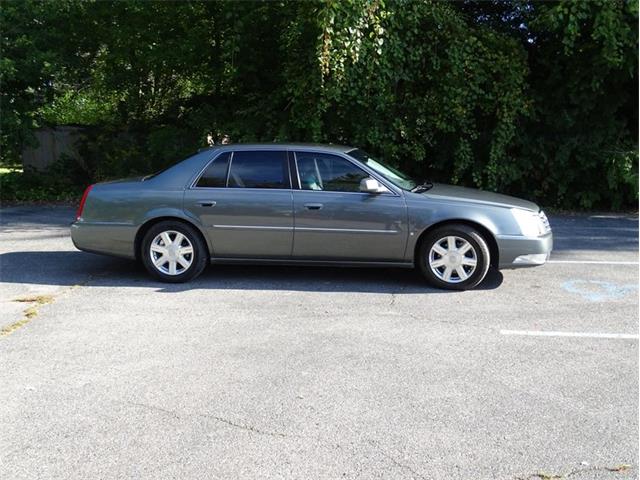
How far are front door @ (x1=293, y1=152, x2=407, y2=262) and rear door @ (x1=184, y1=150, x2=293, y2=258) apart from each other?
18 centimetres

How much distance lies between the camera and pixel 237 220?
281 inches

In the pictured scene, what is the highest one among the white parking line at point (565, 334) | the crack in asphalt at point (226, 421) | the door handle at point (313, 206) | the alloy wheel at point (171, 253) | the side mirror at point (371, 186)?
the side mirror at point (371, 186)

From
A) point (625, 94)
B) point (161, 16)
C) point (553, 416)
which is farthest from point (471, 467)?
point (161, 16)

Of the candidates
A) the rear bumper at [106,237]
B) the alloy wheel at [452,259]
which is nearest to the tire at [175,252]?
the rear bumper at [106,237]

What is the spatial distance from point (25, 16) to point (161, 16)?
A: 9.80 feet

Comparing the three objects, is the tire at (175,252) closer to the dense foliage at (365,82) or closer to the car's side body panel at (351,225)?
the car's side body panel at (351,225)

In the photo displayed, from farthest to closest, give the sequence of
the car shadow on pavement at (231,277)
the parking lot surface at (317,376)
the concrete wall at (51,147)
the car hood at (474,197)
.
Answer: the concrete wall at (51,147), the car shadow on pavement at (231,277), the car hood at (474,197), the parking lot surface at (317,376)

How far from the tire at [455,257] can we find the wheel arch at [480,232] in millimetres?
34

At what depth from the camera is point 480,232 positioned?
276 inches

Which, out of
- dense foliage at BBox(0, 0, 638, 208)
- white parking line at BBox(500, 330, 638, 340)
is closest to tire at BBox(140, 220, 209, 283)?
white parking line at BBox(500, 330, 638, 340)

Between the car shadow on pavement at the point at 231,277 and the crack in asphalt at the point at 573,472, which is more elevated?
the car shadow on pavement at the point at 231,277

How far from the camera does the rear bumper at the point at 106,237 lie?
23.8 feet

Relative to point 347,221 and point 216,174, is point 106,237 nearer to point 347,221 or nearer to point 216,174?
point 216,174

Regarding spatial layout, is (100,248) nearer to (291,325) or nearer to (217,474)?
(291,325)
